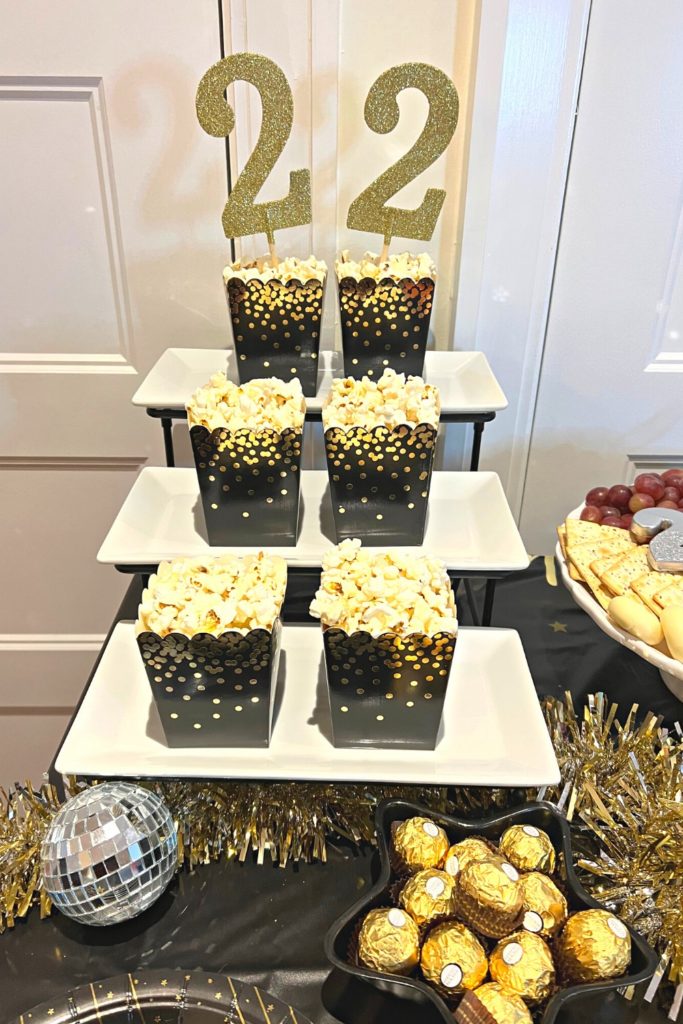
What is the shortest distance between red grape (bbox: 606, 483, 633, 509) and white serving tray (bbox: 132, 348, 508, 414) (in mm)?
252

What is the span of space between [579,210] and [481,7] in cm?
35

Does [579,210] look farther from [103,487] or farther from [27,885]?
[27,885]

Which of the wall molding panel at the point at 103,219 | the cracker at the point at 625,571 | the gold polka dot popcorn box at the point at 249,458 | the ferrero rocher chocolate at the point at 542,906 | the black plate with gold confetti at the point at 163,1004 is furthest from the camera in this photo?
the wall molding panel at the point at 103,219

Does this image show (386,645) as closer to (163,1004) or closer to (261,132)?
(163,1004)

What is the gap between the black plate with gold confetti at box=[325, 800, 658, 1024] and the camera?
0.68 m

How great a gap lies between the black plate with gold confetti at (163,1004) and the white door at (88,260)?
3.52 feet

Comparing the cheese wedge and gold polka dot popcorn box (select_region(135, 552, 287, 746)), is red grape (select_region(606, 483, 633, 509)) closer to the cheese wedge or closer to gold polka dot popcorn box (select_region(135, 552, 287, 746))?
the cheese wedge

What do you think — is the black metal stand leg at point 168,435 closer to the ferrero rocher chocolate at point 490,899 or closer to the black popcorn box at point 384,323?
the black popcorn box at point 384,323

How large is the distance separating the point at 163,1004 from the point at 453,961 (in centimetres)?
25

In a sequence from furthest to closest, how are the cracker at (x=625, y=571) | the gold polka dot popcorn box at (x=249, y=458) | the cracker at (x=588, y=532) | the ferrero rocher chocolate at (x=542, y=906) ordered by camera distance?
the cracker at (x=588, y=532)
the cracker at (x=625, y=571)
the gold polka dot popcorn box at (x=249, y=458)
the ferrero rocher chocolate at (x=542, y=906)

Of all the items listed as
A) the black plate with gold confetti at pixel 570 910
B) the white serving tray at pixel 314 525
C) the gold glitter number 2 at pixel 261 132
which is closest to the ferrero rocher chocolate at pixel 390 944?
the black plate with gold confetti at pixel 570 910

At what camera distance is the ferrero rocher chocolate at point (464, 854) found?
78 centimetres

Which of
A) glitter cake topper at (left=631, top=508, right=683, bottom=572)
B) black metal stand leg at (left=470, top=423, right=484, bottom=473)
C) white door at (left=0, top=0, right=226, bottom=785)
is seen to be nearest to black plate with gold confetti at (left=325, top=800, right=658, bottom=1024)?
glitter cake topper at (left=631, top=508, right=683, bottom=572)

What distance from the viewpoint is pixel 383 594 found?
0.83 metres
